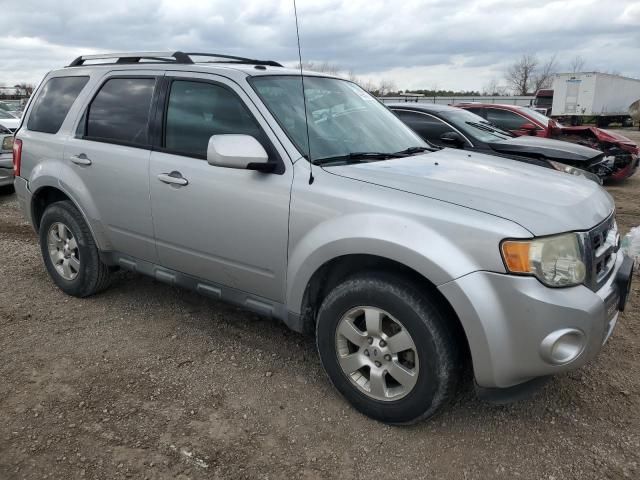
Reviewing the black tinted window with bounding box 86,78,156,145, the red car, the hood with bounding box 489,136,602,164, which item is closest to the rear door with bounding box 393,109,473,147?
the hood with bounding box 489,136,602,164

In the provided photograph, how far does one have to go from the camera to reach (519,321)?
2.27 m

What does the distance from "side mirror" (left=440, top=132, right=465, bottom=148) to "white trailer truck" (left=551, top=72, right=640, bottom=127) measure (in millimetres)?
28032

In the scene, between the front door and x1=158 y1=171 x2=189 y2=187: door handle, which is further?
x1=158 y1=171 x2=189 y2=187: door handle

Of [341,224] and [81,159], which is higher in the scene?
[81,159]

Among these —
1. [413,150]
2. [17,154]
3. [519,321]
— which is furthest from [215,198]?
[17,154]

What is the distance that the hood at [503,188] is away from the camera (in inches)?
93.8

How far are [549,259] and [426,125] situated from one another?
5.40m

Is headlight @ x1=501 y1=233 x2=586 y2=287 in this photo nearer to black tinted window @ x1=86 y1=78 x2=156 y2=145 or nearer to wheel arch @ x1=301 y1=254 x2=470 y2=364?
wheel arch @ x1=301 y1=254 x2=470 y2=364

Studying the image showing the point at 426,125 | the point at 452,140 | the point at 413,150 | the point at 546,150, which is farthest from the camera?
the point at 426,125

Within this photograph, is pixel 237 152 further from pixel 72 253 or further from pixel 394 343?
pixel 72 253

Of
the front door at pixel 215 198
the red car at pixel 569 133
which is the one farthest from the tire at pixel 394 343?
the red car at pixel 569 133

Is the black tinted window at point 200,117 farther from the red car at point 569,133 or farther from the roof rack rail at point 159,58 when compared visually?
the red car at point 569,133

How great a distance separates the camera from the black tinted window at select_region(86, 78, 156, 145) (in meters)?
3.65

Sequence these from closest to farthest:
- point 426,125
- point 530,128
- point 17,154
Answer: point 17,154, point 426,125, point 530,128
